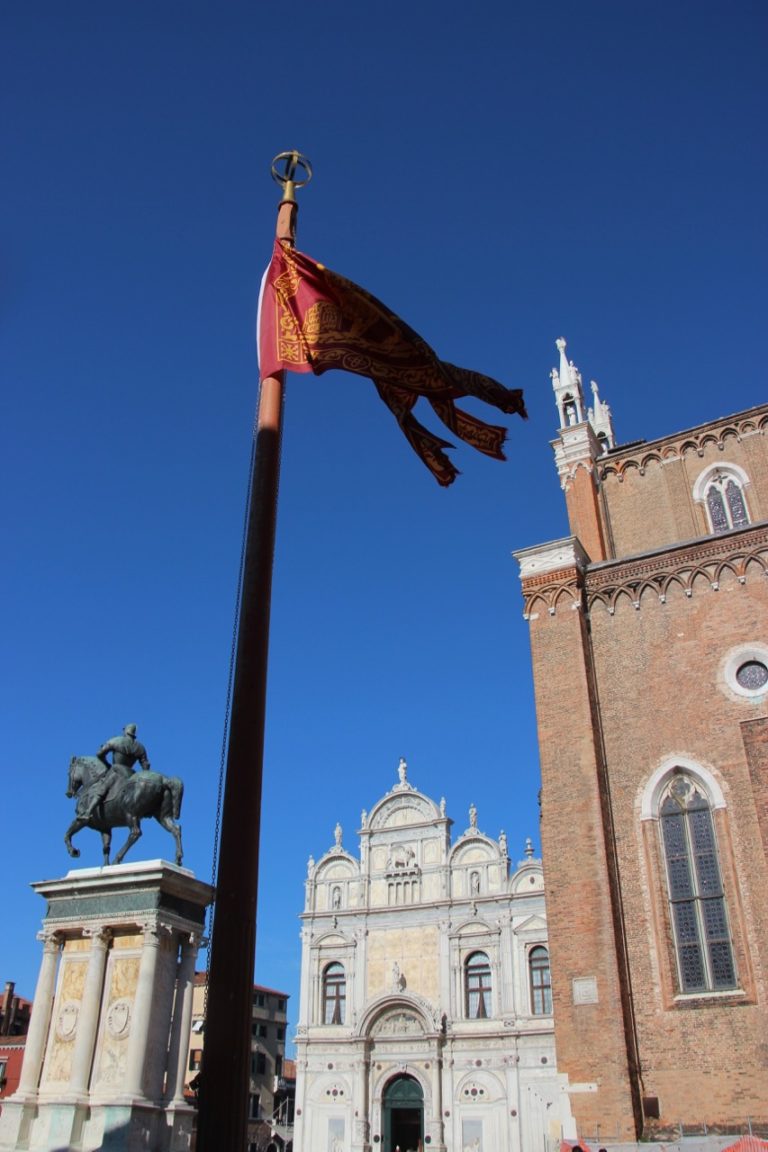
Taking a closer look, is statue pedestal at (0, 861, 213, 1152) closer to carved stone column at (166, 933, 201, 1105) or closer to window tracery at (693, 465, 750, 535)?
carved stone column at (166, 933, 201, 1105)

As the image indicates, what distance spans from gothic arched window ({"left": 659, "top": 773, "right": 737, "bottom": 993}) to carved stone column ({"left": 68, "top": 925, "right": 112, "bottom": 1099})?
34.3 ft

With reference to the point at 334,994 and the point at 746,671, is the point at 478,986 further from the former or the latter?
the point at 746,671

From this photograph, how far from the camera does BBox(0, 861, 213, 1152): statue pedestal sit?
10.5 m

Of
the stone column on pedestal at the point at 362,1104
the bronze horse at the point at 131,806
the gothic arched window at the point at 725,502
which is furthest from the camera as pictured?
the stone column on pedestal at the point at 362,1104

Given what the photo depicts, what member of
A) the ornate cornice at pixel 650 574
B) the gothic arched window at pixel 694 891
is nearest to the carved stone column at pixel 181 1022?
the gothic arched window at pixel 694 891

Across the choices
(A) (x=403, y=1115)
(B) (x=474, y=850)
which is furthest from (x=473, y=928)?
(A) (x=403, y=1115)

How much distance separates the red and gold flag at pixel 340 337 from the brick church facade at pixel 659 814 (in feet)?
38.8

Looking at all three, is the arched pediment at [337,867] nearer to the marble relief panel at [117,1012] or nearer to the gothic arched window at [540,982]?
the gothic arched window at [540,982]

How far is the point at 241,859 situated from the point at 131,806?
292 inches

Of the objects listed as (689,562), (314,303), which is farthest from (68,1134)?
(689,562)

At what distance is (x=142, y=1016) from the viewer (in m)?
10.9

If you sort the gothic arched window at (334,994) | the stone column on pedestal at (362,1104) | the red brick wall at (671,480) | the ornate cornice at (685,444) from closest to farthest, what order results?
1. the red brick wall at (671,480)
2. the ornate cornice at (685,444)
3. the stone column on pedestal at (362,1104)
4. the gothic arched window at (334,994)

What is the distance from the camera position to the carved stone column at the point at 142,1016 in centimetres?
1058

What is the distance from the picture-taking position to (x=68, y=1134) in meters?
10.4
